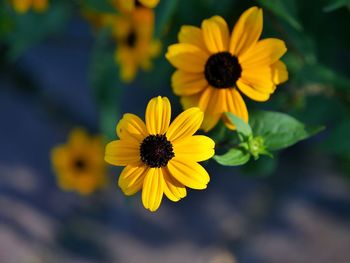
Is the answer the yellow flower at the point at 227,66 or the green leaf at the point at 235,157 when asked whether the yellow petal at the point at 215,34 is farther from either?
the green leaf at the point at 235,157

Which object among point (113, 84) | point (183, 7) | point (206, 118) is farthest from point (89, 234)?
point (206, 118)

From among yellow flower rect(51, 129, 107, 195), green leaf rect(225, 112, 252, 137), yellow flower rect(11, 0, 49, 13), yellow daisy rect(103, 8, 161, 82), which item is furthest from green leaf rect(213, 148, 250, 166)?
yellow flower rect(51, 129, 107, 195)

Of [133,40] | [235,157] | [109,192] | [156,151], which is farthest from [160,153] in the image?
[109,192]

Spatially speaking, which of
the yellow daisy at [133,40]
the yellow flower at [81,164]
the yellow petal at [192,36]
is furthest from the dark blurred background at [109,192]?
the yellow petal at [192,36]

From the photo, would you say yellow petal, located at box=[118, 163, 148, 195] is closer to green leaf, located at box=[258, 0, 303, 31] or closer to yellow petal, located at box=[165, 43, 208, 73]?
yellow petal, located at box=[165, 43, 208, 73]

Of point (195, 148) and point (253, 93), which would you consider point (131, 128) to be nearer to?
point (195, 148)

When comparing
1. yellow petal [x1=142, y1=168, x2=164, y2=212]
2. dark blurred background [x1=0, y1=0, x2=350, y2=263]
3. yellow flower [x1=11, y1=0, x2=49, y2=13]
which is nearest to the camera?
yellow petal [x1=142, y1=168, x2=164, y2=212]
